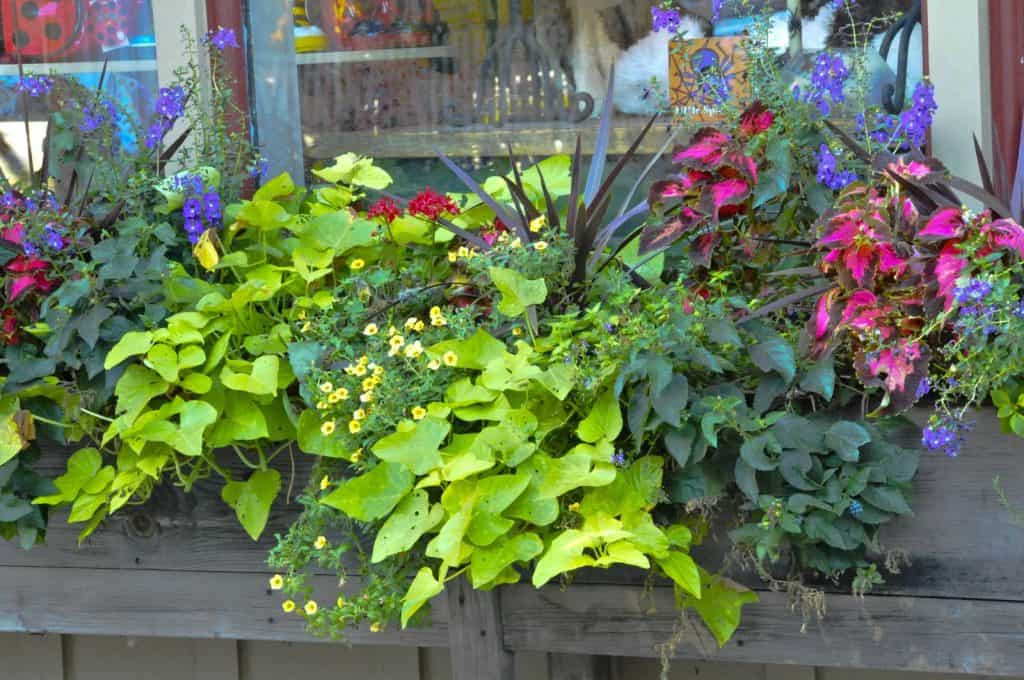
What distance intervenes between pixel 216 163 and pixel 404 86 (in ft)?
1.47

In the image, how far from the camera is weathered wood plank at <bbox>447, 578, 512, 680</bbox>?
6.66ft

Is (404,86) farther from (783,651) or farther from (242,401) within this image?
(783,651)

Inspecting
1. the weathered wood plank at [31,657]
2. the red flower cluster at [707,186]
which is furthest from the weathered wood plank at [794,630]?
the weathered wood plank at [31,657]

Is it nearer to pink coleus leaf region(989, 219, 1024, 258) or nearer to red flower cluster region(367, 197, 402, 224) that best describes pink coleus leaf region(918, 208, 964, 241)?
pink coleus leaf region(989, 219, 1024, 258)

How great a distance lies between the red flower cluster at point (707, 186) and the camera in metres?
2.05

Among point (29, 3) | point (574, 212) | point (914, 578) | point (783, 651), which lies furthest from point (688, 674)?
point (29, 3)

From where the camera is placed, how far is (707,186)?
6.83ft

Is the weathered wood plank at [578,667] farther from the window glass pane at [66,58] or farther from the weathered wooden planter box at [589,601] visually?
the window glass pane at [66,58]

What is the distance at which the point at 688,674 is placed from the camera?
101 inches

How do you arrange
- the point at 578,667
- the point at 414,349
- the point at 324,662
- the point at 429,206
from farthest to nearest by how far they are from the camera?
the point at 324,662, the point at 578,667, the point at 429,206, the point at 414,349

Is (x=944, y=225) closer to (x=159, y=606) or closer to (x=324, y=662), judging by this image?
(x=159, y=606)

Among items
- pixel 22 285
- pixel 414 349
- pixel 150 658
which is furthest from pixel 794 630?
pixel 150 658

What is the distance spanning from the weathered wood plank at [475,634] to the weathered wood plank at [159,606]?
83mm

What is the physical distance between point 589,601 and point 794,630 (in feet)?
0.99
